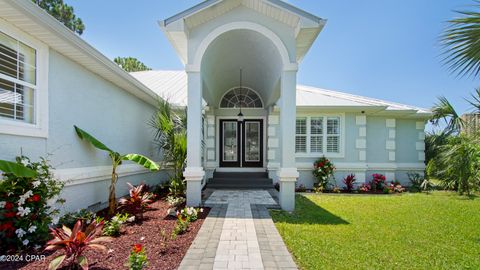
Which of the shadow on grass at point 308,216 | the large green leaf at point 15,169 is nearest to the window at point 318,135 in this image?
the shadow on grass at point 308,216

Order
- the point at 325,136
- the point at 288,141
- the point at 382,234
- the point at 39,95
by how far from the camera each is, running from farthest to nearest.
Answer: the point at 325,136
the point at 288,141
the point at 382,234
the point at 39,95

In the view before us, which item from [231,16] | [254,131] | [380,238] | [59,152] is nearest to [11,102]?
[59,152]

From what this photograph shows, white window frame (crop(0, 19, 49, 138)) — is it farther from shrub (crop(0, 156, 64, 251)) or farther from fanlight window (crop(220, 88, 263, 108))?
fanlight window (crop(220, 88, 263, 108))

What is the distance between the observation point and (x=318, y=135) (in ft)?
36.1

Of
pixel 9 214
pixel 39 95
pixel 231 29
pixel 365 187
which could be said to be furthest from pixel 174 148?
pixel 365 187

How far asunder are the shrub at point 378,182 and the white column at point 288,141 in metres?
6.01

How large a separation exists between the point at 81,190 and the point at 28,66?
291cm

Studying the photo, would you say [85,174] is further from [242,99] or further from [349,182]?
[349,182]

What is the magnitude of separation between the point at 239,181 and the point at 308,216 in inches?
181

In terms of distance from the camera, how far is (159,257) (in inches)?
144

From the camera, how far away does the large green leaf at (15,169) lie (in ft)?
10.9

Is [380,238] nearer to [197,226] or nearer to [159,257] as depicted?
[197,226]

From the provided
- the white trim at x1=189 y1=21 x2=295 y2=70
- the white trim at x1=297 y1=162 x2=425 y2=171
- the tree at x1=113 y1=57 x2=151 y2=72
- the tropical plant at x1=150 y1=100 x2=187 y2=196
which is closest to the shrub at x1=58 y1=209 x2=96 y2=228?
the tropical plant at x1=150 y1=100 x2=187 y2=196

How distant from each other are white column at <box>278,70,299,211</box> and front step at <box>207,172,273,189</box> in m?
3.49
